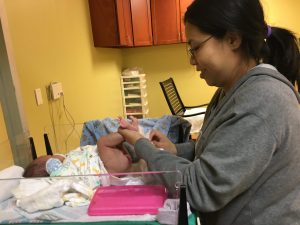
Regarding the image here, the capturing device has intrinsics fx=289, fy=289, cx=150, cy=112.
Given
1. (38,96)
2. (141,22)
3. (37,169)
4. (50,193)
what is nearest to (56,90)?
(38,96)

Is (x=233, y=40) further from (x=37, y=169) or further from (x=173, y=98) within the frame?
(x=173, y=98)

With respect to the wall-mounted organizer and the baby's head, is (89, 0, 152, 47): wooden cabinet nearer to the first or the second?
the wall-mounted organizer

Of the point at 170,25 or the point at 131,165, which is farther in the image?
the point at 170,25

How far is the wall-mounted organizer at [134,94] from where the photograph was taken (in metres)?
3.42

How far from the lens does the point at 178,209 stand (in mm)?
722

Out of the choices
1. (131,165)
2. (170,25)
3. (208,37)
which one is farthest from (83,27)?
(208,37)

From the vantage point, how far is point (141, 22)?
330cm

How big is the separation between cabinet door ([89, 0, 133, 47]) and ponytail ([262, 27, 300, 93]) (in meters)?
2.08

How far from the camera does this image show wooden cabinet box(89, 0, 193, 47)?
274 centimetres

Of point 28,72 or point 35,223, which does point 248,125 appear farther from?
point 28,72

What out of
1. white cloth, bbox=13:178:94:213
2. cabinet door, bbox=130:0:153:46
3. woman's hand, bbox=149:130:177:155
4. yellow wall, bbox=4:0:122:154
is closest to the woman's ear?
woman's hand, bbox=149:130:177:155

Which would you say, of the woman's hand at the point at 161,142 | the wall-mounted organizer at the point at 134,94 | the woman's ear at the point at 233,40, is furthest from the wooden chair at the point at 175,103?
the woman's ear at the point at 233,40

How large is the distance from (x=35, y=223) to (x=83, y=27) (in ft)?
6.82

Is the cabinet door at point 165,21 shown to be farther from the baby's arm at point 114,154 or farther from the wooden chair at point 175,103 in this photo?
the baby's arm at point 114,154
